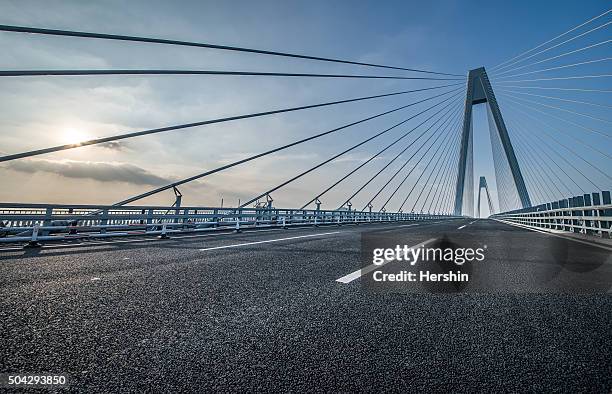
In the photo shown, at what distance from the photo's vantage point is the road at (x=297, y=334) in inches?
77.0

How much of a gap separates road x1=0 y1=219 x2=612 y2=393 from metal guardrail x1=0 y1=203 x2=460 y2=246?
20.4ft

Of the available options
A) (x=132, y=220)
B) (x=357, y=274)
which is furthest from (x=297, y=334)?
(x=132, y=220)

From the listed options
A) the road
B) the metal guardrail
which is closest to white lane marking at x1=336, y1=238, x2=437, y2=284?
the road

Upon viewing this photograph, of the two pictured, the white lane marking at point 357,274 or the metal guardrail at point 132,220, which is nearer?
the white lane marking at point 357,274

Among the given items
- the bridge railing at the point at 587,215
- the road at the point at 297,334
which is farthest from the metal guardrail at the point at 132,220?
the bridge railing at the point at 587,215

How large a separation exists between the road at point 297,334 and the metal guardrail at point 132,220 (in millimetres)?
6209

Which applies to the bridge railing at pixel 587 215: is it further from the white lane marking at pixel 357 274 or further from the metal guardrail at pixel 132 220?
the metal guardrail at pixel 132 220

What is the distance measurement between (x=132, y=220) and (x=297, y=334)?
12.7m

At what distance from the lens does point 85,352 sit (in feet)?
7.37

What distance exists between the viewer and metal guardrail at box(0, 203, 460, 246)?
32.3 feet

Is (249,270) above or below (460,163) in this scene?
below

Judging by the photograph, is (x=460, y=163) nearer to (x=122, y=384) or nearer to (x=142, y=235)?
(x=142, y=235)

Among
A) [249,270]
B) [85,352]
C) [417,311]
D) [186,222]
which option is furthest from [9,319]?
[186,222]

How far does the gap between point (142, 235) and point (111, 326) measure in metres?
11.9
